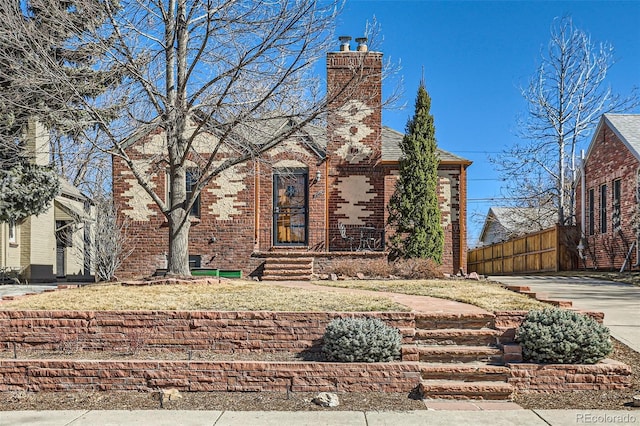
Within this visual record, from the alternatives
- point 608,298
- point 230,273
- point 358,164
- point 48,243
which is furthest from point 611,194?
point 48,243

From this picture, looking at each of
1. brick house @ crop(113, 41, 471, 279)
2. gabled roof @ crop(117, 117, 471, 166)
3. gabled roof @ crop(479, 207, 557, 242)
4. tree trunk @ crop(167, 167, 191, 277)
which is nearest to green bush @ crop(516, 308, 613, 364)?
gabled roof @ crop(117, 117, 471, 166)

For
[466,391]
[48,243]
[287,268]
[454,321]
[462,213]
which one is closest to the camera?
[466,391]

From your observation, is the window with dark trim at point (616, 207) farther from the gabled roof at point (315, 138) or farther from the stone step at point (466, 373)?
the stone step at point (466, 373)

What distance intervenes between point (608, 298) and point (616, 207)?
983cm

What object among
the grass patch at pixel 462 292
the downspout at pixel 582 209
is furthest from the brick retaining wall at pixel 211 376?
the downspout at pixel 582 209

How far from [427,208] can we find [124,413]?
11327mm

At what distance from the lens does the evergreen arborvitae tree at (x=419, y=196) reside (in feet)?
53.0

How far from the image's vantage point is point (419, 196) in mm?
16297

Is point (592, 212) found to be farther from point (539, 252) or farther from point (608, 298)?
point (608, 298)

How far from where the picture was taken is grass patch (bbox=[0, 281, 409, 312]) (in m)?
8.30

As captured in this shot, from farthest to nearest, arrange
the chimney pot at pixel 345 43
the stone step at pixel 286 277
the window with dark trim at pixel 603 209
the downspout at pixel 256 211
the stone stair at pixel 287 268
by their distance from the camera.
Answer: the window with dark trim at pixel 603 209, the chimney pot at pixel 345 43, the downspout at pixel 256 211, the stone stair at pixel 287 268, the stone step at pixel 286 277

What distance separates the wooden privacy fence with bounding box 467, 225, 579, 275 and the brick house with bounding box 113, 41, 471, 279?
6.37 metres

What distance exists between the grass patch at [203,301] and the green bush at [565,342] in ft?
5.63

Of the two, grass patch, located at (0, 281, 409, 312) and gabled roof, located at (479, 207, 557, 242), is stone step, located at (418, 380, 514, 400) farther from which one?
gabled roof, located at (479, 207, 557, 242)
